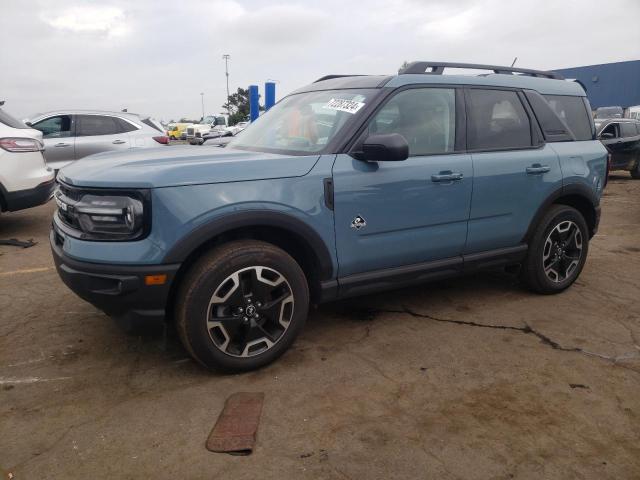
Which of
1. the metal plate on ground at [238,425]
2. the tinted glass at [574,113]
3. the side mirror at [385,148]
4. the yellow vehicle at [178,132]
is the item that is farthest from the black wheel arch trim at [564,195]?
the yellow vehicle at [178,132]

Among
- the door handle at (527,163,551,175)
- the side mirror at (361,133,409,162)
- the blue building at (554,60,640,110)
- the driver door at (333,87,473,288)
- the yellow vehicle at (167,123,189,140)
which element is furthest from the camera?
the yellow vehicle at (167,123,189,140)

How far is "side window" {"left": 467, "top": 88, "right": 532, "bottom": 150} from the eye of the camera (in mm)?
3738

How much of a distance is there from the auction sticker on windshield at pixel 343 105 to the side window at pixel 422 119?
0.46ft

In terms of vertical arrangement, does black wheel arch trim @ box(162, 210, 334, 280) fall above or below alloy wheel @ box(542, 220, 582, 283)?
above

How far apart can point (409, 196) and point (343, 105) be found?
2.47 ft

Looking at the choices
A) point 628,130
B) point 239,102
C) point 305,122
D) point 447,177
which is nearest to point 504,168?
point 447,177

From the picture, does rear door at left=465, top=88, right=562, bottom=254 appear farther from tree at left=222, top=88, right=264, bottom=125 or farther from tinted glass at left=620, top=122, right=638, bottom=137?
tree at left=222, top=88, right=264, bottom=125

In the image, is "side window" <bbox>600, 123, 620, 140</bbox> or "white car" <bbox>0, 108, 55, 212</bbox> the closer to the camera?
"white car" <bbox>0, 108, 55, 212</bbox>

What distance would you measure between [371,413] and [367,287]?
0.93 metres

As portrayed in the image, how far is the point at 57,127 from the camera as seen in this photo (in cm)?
884

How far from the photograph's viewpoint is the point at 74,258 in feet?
8.88

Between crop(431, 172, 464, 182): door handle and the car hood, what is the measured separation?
2.85ft

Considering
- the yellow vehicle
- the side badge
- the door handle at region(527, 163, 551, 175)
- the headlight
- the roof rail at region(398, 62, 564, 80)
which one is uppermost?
the yellow vehicle

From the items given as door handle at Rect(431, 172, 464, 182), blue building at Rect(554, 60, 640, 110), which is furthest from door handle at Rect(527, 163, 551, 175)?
blue building at Rect(554, 60, 640, 110)
